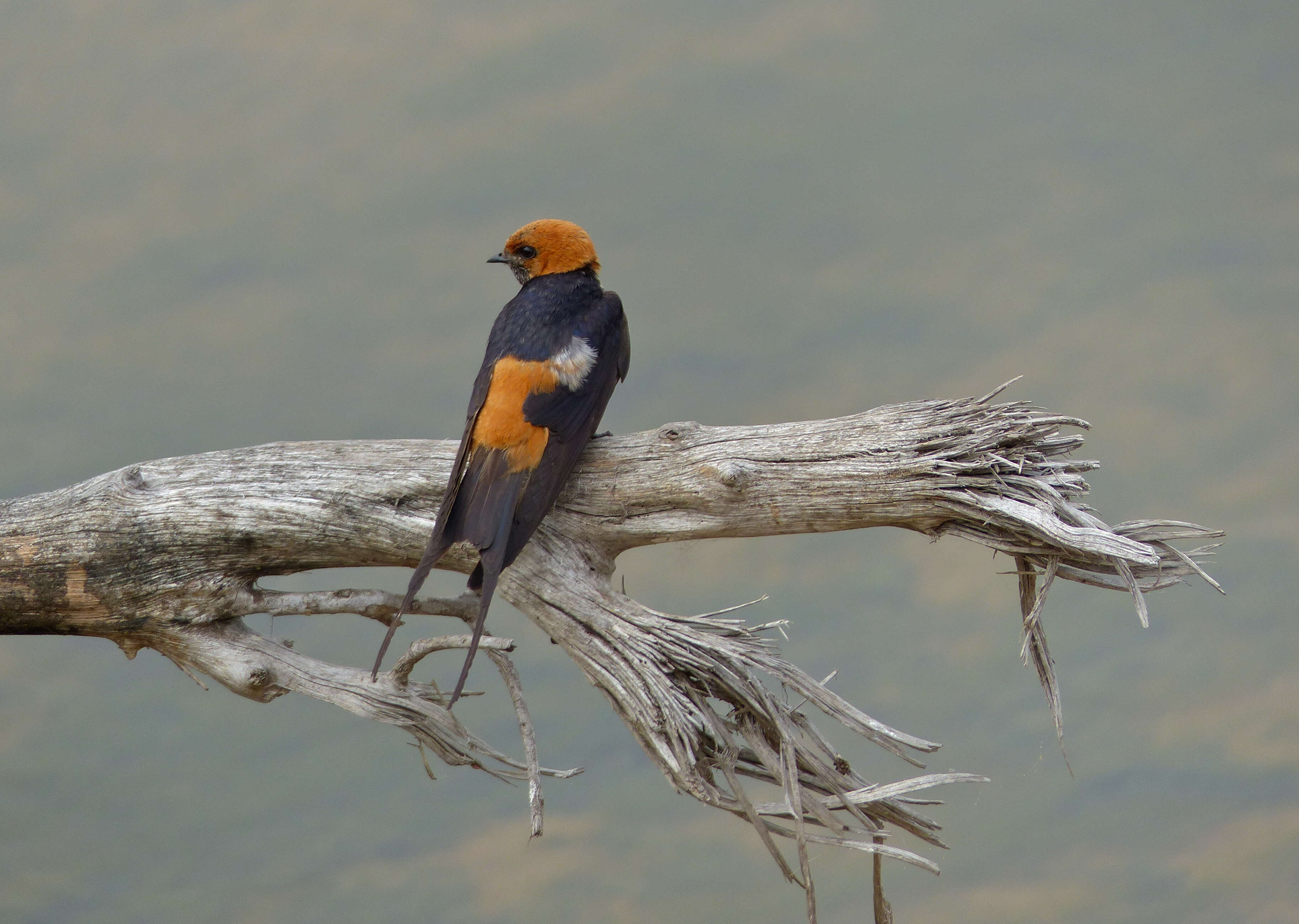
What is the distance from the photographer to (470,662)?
3.74 m

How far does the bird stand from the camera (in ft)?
12.8

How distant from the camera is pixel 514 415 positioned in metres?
4.03

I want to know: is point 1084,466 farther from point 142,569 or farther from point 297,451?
point 142,569

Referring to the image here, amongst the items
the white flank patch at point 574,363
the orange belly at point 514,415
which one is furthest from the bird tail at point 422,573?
the white flank patch at point 574,363

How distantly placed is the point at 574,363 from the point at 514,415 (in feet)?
1.04

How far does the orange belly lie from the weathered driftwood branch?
0.44 metres

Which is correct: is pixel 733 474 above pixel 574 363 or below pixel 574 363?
below

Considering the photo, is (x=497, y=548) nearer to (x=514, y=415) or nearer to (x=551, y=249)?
(x=514, y=415)

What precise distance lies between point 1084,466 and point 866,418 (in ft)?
2.59

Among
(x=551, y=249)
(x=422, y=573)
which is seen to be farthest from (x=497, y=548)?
(x=551, y=249)

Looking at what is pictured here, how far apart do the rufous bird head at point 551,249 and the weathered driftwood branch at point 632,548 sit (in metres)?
0.77

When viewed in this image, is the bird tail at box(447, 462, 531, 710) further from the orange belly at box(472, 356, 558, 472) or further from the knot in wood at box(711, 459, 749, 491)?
the knot in wood at box(711, 459, 749, 491)

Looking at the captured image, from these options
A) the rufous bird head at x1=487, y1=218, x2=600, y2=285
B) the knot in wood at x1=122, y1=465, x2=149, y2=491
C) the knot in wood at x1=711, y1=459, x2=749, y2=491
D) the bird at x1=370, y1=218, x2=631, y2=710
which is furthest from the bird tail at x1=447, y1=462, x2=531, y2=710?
the knot in wood at x1=122, y1=465, x2=149, y2=491

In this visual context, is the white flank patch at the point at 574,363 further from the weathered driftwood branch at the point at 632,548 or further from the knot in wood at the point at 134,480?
the knot in wood at the point at 134,480
